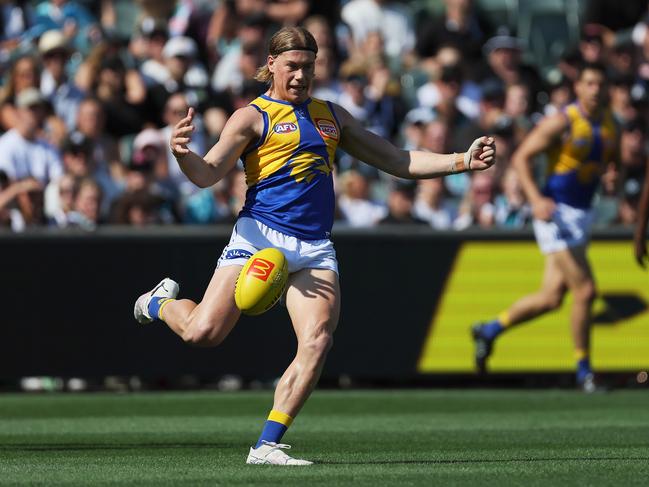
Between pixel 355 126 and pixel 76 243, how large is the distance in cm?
661

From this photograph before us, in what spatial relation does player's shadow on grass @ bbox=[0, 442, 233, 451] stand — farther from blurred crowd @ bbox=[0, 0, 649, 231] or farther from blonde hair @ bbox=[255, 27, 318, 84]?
blurred crowd @ bbox=[0, 0, 649, 231]

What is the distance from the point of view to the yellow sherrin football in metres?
7.45

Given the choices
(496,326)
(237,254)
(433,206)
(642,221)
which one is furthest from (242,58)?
(237,254)

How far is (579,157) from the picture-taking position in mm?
13680

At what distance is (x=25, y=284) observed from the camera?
14.2 m

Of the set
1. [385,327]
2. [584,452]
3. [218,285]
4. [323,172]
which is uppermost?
[323,172]

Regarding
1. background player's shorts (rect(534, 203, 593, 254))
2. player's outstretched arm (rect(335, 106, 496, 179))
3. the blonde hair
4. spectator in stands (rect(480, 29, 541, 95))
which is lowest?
background player's shorts (rect(534, 203, 593, 254))

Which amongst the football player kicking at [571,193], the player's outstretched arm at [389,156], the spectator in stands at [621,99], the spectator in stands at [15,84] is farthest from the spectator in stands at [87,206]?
the player's outstretched arm at [389,156]

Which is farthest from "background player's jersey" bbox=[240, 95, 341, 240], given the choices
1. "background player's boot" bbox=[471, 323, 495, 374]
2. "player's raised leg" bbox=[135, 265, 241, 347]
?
"background player's boot" bbox=[471, 323, 495, 374]

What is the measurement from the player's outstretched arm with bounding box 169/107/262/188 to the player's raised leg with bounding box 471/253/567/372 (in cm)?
632

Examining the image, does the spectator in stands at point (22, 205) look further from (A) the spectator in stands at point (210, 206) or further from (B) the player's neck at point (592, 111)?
(B) the player's neck at point (592, 111)

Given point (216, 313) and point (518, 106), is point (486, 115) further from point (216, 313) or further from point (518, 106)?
point (216, 313)

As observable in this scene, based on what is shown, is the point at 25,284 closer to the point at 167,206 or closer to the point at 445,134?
the point at 167,206

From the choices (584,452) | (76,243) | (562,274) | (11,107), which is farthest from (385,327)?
(584,452)
